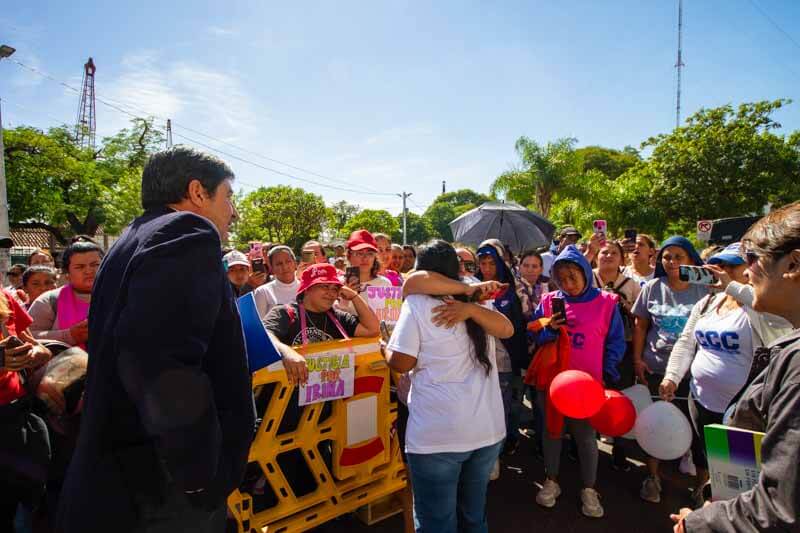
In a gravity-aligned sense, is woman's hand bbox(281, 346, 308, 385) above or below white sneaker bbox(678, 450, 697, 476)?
above

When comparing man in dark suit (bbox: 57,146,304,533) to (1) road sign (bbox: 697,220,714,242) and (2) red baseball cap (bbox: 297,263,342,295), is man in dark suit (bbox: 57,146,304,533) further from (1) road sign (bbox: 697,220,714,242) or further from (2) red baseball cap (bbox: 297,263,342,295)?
(1) road sign (bbox: 697,220,714,242)

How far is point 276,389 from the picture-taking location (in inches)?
109

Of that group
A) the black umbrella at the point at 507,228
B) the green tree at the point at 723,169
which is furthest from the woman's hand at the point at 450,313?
the green tree at the point at 723,169

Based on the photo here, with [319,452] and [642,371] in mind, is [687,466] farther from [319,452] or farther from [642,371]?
[319,452]

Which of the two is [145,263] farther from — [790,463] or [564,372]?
[564,372]

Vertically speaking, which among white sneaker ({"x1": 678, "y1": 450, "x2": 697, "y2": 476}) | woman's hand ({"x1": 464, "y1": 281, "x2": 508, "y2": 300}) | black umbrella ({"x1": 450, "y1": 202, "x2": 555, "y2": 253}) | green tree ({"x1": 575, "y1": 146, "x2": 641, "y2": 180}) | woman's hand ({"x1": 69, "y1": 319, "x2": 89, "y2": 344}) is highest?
green tree ({"x1": 575, "y1": 146, "x2": 641, "y2": 180})

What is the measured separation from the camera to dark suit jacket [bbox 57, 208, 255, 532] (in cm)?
125

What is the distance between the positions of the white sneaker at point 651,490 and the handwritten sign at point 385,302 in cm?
269

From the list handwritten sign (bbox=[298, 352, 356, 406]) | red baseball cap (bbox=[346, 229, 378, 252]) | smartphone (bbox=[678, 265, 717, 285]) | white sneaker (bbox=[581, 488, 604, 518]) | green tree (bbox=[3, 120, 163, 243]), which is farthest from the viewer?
green tree (bbox=[3, 120, 163, 243])

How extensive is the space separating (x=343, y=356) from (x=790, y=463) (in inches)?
92.9

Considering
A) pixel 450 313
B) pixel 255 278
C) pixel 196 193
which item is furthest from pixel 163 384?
pixel 255 278

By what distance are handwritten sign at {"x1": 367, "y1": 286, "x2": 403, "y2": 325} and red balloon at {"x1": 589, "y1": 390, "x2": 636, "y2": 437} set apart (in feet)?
6.88

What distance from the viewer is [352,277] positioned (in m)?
5.10

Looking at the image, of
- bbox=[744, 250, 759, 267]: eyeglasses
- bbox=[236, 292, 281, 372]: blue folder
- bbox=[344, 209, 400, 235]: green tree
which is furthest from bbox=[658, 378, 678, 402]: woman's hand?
bbox=[344, 209, 400, 235]: green tree
